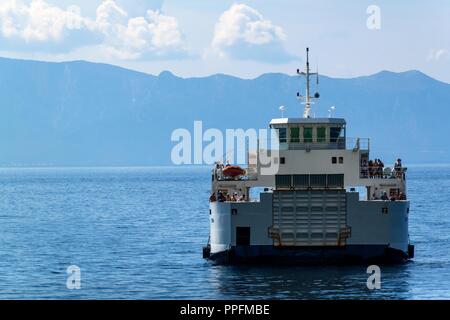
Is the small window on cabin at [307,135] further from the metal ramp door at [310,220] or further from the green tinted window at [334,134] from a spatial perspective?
the metal ramp door at [310,220]

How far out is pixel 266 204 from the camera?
170ft

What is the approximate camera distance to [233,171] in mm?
56344

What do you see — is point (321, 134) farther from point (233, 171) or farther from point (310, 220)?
point (310, 220)

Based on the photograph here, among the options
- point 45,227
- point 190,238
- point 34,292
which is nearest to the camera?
point 34,292

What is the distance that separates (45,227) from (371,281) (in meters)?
51.9

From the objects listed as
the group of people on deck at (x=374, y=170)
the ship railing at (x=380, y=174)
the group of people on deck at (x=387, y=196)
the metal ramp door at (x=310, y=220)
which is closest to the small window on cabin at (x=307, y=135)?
the group of people on deck at (x=374, y=170)

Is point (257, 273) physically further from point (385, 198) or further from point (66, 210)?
point (66, 210)

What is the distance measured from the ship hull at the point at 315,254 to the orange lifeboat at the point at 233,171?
481cm

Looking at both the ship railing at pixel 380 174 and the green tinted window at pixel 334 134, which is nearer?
the ship railing at pixel 380 174

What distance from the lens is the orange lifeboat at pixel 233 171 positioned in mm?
56281

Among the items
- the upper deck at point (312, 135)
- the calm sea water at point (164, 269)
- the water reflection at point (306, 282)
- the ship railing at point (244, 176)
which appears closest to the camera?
the water reflection at point (306, 282)

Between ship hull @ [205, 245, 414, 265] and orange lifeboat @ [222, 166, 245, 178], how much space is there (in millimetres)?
4806
